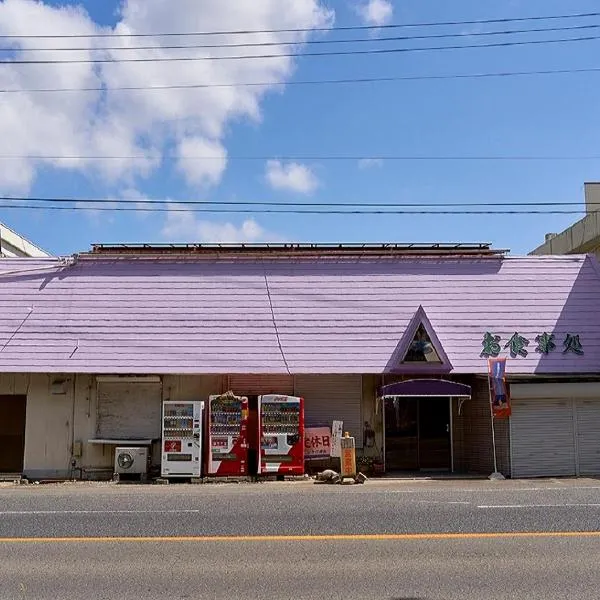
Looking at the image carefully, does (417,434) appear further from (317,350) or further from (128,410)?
(128,410)

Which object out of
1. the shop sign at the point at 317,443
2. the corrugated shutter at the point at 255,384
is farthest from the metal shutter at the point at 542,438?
the corrugated shutter at the point at 255,384

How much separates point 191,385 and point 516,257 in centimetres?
1064

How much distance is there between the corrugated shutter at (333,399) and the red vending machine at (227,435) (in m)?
2.15

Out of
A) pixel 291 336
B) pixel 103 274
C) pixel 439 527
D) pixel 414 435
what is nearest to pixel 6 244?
pixel 103 274

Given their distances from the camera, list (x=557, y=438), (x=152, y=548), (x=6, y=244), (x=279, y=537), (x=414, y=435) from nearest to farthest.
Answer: (x=152, y=548), (x=279, y=537), (x=557, y=438), (x=414, y=435), (x=6, y=244)

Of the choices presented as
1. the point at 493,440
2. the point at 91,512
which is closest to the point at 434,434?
the point at 493,440

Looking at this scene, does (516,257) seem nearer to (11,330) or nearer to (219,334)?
(219,334)

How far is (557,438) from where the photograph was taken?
1898 cm

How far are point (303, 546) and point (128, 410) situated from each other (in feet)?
39.0

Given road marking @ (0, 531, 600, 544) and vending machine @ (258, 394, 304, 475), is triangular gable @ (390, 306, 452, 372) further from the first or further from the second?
road marking @ (0, 531, 600, 544)

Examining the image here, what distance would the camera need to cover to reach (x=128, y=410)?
64.6 ft

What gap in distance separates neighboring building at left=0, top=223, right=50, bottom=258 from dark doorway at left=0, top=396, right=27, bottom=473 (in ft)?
29.7

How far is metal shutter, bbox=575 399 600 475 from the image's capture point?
745 inches

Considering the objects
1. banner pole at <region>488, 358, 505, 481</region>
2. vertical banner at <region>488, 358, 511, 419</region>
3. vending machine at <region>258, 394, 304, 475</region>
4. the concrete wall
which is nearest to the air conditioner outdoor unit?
the concrete wall
